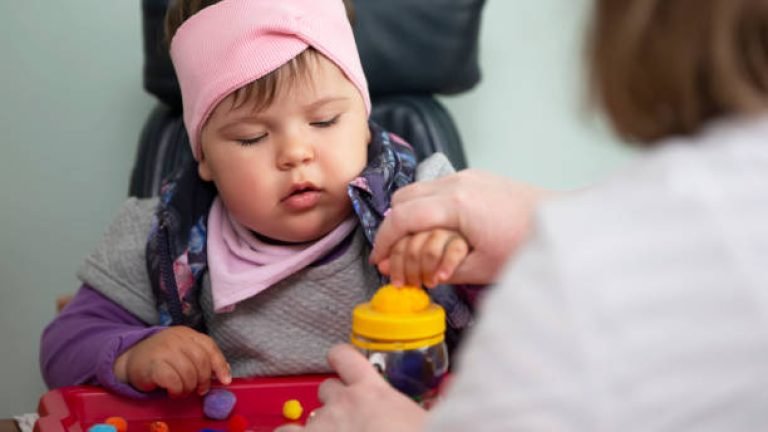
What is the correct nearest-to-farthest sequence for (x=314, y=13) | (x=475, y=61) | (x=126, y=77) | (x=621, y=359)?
(x=621, y=359) < (x=314, y=13) < (x=475, y=61) < (x=126, y=77)

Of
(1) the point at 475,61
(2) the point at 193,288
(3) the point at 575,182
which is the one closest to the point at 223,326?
(2) the point at 193,288

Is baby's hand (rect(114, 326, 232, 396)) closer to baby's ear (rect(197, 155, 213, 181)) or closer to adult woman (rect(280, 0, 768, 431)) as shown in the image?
baby's ear (rect(197, 155, 213, 181))

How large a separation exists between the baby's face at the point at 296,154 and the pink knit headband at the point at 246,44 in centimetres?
2

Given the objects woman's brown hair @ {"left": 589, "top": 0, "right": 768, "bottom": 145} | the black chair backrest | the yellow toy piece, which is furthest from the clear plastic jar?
the black chair backrest

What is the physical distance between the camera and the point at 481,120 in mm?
1721

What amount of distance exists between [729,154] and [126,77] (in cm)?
129

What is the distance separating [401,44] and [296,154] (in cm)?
44

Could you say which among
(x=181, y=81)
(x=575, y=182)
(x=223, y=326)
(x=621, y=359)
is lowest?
(x=575, y=182)

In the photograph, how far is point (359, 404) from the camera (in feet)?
2.40

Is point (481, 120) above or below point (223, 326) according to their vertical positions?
below

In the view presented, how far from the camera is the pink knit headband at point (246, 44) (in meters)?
1.05

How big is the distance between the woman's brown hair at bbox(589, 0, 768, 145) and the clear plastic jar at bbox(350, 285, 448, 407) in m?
0.29

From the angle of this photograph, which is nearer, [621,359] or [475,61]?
[621,359]

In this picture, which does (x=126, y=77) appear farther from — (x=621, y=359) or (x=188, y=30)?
(x=621, y=359)
